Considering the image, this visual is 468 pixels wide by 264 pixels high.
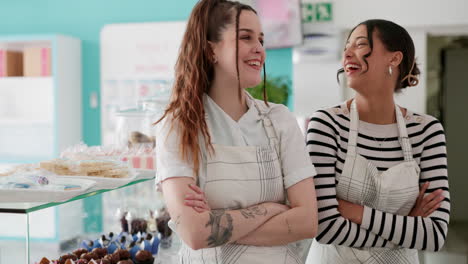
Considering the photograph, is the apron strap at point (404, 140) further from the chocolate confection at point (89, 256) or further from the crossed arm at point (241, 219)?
the chocolate confection at point (89, 256)

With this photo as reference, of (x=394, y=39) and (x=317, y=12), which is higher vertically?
(x=317, y=12)

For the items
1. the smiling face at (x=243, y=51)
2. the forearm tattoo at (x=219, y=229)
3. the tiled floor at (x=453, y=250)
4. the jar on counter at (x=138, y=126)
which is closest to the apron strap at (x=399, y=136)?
the smiling face at (x=243, y=51)

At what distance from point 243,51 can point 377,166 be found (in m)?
0.59

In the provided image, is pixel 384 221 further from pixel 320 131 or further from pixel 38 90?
pixel 38 90

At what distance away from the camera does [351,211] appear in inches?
65.2

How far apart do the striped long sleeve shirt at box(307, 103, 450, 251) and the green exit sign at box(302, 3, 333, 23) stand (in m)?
3.43

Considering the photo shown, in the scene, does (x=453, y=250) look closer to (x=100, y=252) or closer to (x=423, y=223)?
(x=423, y=223)

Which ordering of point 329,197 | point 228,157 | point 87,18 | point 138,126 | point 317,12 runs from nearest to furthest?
1. point 228,157
2. point 329,197
3. point 138,126
4. point 317,12
5. point 87,18

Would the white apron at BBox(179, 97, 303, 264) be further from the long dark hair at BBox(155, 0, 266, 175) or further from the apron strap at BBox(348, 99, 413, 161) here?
the apron strap at BBox(348, 99, 413, 161)

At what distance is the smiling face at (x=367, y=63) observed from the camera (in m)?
1.72

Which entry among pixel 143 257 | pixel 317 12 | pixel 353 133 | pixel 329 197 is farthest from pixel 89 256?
pixel 317 12

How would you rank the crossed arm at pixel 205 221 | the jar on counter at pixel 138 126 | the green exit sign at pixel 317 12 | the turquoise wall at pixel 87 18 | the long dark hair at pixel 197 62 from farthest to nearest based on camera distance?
the turquoise wall at pixel 87 18 < the green exit sign at pixel 317 12 < the jar on counter at pixel 138 126 < the long dark hair at pixel 197 62 < the crossed arm at pixel 205 221

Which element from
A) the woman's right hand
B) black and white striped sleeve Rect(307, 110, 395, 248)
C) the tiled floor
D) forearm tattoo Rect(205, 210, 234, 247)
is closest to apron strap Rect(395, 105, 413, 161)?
the woman's right hand

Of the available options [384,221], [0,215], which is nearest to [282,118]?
[384,221]
